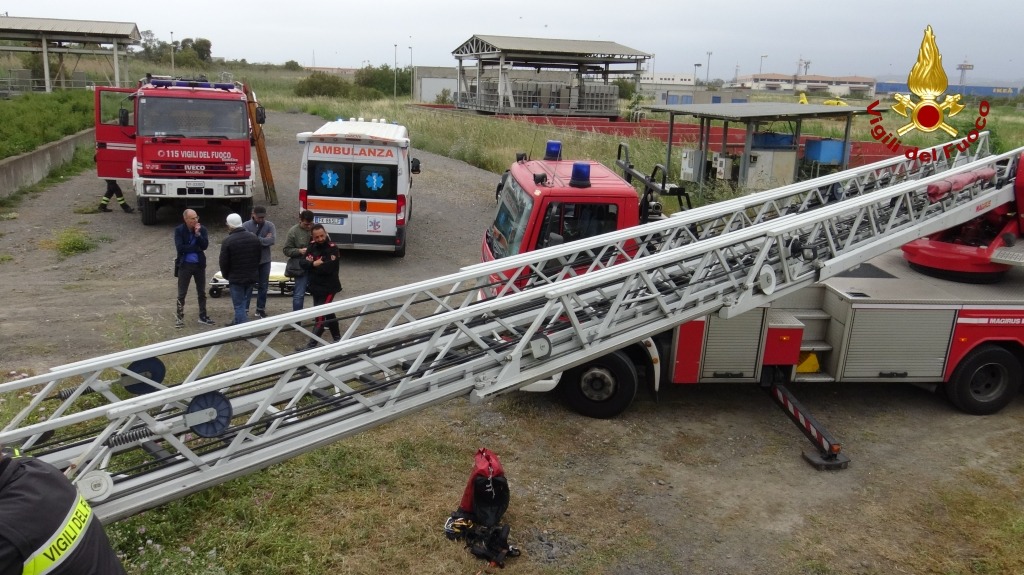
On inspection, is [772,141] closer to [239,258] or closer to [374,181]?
[374,181]

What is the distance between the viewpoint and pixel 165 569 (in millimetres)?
4566

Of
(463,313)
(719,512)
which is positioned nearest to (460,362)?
(463,313)

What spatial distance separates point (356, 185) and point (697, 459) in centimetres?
758

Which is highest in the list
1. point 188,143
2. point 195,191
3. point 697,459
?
point 188,143

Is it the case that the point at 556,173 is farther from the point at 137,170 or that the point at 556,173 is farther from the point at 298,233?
the point at 137,170

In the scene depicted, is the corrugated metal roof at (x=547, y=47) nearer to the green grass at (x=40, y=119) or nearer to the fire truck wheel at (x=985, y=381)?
A: the green grass at (x=40, y=119)

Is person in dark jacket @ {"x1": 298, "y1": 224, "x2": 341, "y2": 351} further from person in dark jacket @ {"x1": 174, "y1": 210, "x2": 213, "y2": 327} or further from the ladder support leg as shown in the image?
the ladder support leg

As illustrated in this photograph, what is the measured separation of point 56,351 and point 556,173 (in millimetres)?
5783

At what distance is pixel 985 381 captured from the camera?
7609 millimetres

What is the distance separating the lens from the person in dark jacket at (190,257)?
8922mm

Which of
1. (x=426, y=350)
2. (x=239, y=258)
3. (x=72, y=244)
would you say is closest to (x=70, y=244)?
(x=72, y=244)

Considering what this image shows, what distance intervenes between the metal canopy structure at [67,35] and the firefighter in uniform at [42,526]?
32.2m

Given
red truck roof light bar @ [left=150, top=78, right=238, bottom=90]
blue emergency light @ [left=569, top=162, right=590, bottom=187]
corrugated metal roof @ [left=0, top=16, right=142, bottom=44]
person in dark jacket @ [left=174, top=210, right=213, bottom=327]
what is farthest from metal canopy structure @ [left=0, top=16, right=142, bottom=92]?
blue emergency light @ [left=569, top=162, right=590, bottom=187]

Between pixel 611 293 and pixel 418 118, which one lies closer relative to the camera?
pixel 611 293
